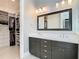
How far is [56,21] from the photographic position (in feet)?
13.1

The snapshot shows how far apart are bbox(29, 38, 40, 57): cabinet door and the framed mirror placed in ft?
2.85

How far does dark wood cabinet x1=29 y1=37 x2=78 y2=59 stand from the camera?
8.13 feet

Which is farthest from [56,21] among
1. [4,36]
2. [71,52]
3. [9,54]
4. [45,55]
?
[4,36]

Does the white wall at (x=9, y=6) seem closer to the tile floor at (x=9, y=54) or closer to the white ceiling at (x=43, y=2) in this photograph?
the white ceiling at (x=43, y=2)

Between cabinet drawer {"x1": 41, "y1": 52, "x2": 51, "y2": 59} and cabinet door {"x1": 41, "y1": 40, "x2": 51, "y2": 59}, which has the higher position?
cabinet door {"x1": 41, "y1": 40, "x2": 51, "y2": 59}

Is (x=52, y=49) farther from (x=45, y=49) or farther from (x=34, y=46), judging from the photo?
(x=34, y=46)

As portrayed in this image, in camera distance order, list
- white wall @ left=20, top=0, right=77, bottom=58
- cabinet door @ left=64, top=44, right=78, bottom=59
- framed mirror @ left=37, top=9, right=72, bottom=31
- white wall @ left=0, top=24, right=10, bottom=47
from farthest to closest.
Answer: white wall @ left=0, top=24, right=10, bottom=47, white wall @ left=20, top=0, right=77, bottom=58, framed mirror @ left=37, top=9, right=72, bottom=31, cabinet door @ left=64, top=44, right=78, bottom=59

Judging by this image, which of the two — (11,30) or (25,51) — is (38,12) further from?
(11,30)

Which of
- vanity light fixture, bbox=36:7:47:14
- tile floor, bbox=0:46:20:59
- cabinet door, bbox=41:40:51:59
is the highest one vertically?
vanity light fixture, bbox=36:7:47:14

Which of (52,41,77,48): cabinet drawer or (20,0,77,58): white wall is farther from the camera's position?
(20,0,77,58): white wall

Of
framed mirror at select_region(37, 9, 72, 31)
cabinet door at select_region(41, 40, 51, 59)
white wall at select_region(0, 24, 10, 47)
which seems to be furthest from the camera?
white wall at select_region(0, 24, 10, 47)

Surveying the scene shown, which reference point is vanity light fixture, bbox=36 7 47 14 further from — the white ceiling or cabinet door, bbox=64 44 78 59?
cabinet door, bbox=64 44 78 59

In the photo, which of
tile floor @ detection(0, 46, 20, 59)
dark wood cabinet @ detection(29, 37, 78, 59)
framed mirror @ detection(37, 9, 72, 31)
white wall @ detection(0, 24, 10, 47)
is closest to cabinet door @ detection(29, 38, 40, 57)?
dark wood cabinet @ detection(29, 37, 78, 59)

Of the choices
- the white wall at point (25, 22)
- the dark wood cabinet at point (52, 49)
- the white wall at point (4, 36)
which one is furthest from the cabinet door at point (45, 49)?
the white wall at point (4, 36)
